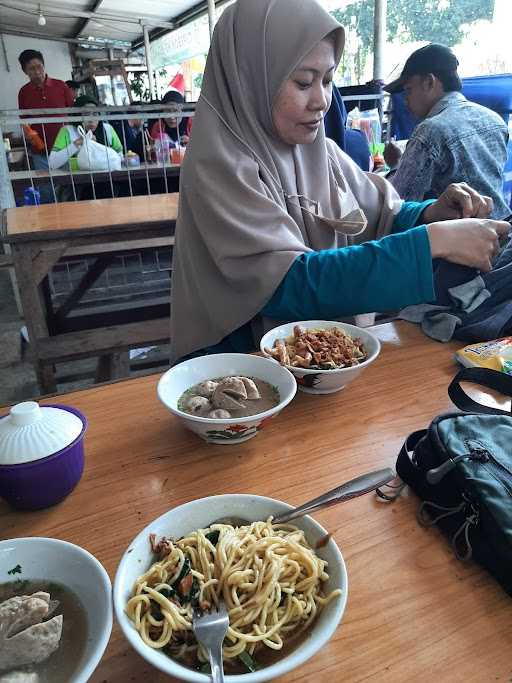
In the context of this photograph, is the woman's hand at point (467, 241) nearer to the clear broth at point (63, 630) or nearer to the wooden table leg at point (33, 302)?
the clear broth at point (63, 630)

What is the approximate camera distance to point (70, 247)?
259 centimetres

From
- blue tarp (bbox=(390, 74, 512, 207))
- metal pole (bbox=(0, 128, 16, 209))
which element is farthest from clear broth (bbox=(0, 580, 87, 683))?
metal pole (bbox=(0, 128, 16, 209))

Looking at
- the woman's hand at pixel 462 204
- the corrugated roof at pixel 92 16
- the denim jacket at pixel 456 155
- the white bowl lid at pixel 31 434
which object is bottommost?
the white bowl lid at pixel 31 434

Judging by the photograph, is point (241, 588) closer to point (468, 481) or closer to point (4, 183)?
point (468, 481)

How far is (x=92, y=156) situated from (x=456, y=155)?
323 cm

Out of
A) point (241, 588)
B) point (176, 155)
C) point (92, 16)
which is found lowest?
point (241, 588)

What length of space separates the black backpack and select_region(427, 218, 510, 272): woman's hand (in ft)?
1.66

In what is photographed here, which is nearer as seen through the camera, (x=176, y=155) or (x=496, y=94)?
(x=496, y=94)

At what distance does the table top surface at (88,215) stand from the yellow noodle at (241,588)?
7.18 ft

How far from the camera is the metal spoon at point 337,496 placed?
27.8 inches

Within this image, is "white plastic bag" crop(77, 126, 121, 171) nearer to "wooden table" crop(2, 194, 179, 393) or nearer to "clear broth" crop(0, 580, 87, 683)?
"wooden table" crop(2, 194, 179, 393)

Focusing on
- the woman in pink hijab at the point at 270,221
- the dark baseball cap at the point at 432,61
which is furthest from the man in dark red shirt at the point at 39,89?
the woman in pink hijab at the point at 270,221

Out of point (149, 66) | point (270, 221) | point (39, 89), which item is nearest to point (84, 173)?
point (39, 89)

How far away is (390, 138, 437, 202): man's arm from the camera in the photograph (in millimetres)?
2641
